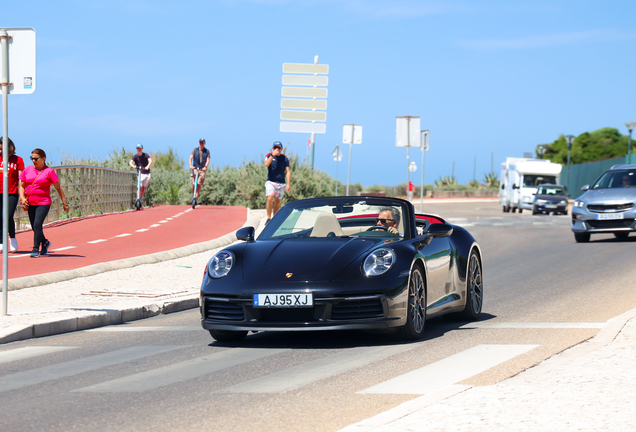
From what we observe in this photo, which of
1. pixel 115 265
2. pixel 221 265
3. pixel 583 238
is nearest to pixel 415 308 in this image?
pixel 221 265

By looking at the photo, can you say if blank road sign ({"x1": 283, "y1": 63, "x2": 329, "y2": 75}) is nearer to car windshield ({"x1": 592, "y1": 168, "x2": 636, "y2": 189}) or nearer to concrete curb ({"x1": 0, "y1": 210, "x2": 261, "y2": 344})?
car windshield ({"x1": 592, "y1": 168, "x2": 636, "y2": 189})

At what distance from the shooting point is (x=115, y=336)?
27.6ft

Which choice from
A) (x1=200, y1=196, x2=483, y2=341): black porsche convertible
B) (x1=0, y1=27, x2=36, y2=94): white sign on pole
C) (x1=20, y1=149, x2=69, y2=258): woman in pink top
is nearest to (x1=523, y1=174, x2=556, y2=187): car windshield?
(x1=20, y1=149, x2=69, y2=258): woman in pink top

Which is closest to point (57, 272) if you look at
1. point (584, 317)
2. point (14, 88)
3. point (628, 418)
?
point (14, 88)

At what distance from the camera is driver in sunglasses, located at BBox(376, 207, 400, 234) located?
27.3 feet

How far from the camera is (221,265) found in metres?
7.57

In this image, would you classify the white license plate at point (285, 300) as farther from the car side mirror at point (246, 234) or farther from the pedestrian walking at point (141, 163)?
the pedestrian walking at point (141, 163)

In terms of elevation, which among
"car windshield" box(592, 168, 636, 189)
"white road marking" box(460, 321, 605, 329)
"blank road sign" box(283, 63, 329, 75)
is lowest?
"white road marking" box(460, 321, 605, 329)

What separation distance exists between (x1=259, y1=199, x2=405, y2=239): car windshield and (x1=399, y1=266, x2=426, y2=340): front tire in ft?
1.89

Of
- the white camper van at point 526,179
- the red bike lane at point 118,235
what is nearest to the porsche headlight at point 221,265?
the red bike lane at point 118,235

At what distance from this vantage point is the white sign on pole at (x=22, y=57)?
8797 mm

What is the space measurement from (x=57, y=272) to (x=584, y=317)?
6.86 metres

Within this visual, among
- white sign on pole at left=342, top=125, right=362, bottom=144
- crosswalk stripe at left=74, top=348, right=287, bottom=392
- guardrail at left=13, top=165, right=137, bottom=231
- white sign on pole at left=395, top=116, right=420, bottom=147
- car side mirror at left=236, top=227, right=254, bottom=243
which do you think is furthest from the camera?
white sign on pole at left=342, top=125, right=362, bottom=144

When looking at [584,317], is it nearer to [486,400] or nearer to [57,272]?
[486,400]
